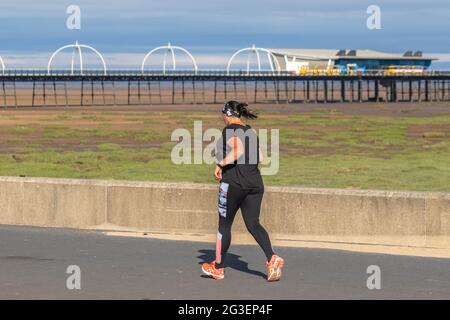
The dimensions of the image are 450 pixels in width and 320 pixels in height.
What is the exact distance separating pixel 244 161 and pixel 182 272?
1418 millimetres

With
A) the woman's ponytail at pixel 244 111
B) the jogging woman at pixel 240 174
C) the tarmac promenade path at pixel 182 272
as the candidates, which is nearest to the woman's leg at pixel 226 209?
the jogging woman at pixel 240 174

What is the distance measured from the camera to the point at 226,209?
9992 millimetres

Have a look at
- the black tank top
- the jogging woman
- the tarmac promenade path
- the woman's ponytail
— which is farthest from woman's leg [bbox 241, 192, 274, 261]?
the woman's ponytail

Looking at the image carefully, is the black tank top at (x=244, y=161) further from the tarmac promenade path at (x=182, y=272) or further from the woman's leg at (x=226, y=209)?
the tarmac promenade path at (x=182, y=272)

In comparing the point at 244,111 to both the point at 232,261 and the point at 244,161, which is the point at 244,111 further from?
the point at 232,261

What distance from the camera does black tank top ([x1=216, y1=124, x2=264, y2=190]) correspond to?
9.83 m

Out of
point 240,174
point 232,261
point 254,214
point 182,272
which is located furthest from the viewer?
point 232,261

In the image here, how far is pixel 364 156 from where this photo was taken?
122 feet

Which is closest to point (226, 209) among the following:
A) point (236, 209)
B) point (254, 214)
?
point (236, 209)

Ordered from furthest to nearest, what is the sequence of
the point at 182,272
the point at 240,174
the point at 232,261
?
the point at 232,261 → the point at 182,272 → the point at 240,174

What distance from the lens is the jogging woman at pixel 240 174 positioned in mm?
9820

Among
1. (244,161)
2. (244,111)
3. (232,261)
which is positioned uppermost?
(244,111)

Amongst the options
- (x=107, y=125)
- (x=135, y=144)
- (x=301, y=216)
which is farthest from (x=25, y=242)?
(x=107, y=125)
